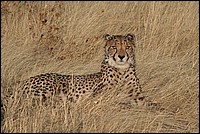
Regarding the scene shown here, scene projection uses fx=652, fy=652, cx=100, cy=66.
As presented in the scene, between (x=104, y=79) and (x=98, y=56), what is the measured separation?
1.08 meters

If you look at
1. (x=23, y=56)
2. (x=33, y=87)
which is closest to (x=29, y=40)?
(x=23, y=56)

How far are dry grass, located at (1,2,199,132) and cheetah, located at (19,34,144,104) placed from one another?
157 mm

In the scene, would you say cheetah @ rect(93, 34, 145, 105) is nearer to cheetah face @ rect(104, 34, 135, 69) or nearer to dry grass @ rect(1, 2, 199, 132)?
cheetah face @ rect(104, 34, 135, 69)

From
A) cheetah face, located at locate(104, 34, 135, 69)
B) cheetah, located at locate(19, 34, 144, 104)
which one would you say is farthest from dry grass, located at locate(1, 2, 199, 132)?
cheetah face, located at locate(104, 34, 135, 69)

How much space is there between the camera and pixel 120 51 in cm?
462

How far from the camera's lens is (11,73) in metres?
5.01

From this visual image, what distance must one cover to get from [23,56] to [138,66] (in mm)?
982

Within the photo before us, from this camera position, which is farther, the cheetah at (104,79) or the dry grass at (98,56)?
the cheetah at (104,79)

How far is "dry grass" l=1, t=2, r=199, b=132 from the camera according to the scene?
3869 millimetres

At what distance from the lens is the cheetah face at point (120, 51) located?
4.63 metres

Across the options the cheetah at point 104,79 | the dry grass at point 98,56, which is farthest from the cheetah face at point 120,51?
the dry grass at point 98,56

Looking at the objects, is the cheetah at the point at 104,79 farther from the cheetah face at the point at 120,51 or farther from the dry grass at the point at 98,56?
the dry grass at the point at 98,56

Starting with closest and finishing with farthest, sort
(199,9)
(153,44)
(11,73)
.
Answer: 1. (11,73)
2. (153,44)
3. (199,9)

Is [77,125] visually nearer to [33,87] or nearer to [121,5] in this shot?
[33,87]
